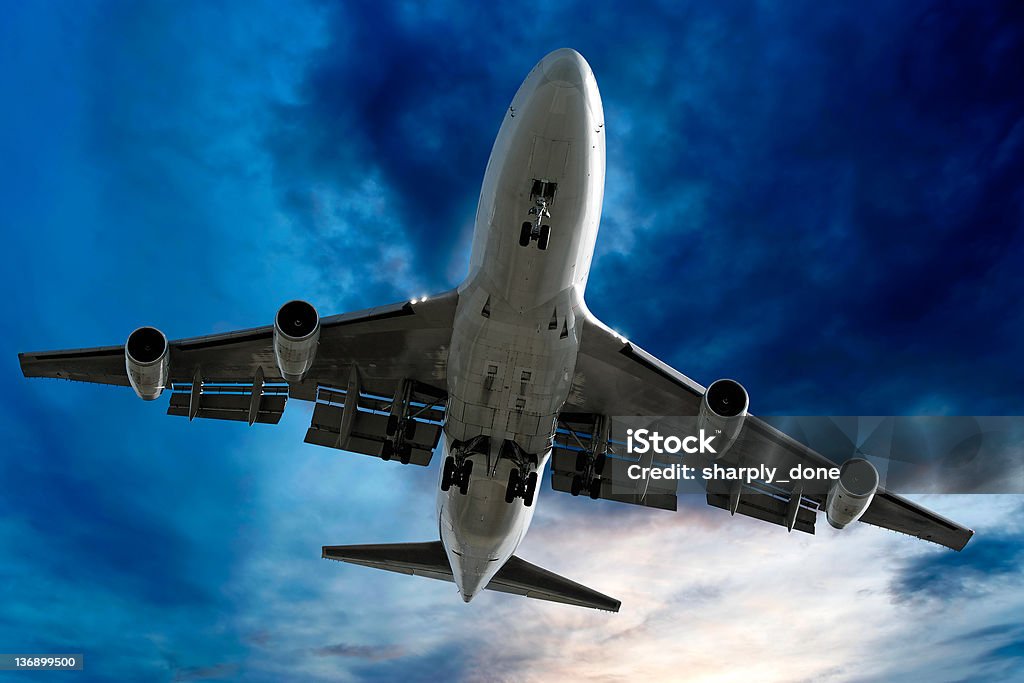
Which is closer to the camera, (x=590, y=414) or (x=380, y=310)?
(x=380, y=310)

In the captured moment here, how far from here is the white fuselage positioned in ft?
40.2


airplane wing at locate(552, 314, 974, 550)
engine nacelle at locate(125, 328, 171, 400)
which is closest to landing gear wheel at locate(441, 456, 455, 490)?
airplane wing at locate(552, 314, 974, 550)

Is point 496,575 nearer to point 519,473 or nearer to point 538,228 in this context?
point 519,473

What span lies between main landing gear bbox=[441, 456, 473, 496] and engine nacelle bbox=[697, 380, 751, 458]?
5635 mm

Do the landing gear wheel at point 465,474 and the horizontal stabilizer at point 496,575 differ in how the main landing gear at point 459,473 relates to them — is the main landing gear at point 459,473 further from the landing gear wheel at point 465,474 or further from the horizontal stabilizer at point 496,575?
the horizontal stabilizer at point 496,575

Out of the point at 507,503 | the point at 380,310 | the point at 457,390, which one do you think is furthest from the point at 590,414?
the point at 380,310

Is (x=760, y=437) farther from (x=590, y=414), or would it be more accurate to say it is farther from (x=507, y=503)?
(x=507, y=503)

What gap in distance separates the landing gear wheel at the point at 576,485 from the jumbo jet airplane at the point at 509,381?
0.14 m

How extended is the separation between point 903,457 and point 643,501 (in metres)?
7.43

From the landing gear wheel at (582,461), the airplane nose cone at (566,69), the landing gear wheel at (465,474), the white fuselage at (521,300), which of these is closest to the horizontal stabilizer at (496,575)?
the white fuselage at (521,300)

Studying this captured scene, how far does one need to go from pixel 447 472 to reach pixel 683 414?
661 centimetres

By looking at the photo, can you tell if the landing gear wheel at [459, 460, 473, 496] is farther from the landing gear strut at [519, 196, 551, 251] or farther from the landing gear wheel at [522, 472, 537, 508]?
the landing gear strut at [519, 196, 551, 251]

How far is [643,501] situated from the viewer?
2203cm

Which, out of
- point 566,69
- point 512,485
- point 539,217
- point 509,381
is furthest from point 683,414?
point 566,69
